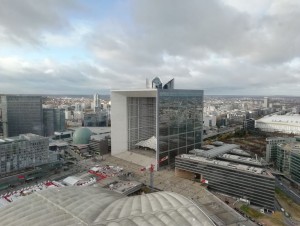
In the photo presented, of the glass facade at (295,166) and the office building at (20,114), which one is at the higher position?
the office building at (20,114)

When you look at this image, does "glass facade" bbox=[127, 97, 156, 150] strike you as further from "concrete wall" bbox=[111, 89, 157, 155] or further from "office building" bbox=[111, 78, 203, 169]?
"concrete wall" bbox=[111, 89, 157, 155]

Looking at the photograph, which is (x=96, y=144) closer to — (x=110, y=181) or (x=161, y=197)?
(x=110, y=181)

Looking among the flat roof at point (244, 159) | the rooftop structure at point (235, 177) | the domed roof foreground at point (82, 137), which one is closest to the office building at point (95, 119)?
the domed roof foreground at point (82, 137)

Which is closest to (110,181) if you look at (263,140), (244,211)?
(244,211)

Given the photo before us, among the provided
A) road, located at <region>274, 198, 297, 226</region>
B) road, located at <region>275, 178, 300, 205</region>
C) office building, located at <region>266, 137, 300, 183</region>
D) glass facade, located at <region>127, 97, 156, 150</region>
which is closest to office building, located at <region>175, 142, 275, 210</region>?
road, located at <region>274, 198, 297, 226</region>

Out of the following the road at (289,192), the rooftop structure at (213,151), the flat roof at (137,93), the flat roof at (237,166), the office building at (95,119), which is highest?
the flat roof at (137,93)

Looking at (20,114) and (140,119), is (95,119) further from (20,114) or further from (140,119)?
(140,119)

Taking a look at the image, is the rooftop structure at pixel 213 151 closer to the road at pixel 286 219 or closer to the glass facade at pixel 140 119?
the road at pixel 286 219
